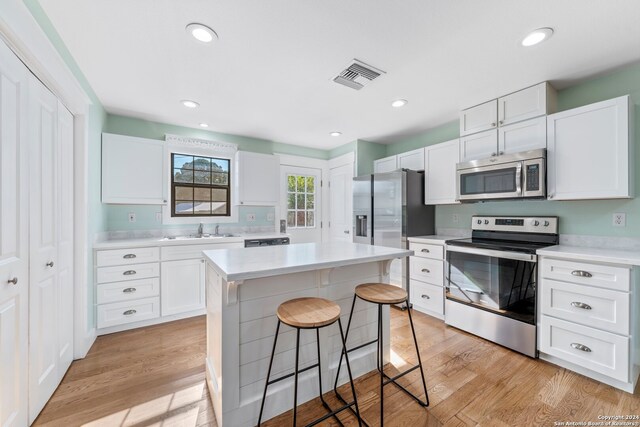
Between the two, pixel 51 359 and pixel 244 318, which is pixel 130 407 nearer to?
pixel 51 359

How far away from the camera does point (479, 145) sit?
284 centimetres

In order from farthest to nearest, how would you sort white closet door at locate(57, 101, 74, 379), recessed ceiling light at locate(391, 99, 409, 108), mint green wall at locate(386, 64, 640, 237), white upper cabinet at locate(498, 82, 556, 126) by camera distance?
recessed ceiling light at locate(391, 99, 409, 108) → white upper cabinet at locate(498, 82, 556, 126) → mint green wall at locate(386, 64, 640, 237) → white closet door at locate(57, 101, 74, 379)

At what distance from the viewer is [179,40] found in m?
1.82

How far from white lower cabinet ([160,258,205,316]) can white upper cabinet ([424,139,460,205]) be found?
294cm

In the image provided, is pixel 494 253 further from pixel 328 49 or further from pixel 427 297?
pixel 328 49

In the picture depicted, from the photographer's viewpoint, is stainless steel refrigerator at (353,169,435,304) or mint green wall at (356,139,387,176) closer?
stainless steel refrigerator at (353,169,435,304)

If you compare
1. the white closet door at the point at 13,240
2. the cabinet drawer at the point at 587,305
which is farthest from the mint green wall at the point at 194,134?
the cabinet drawer at the point at 587,305

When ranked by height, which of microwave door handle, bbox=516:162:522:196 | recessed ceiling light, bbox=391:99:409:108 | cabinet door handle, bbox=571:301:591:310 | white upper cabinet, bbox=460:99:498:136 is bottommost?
cabinet door handle, bbox=571:301:591:310

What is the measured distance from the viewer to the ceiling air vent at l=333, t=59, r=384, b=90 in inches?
83.9

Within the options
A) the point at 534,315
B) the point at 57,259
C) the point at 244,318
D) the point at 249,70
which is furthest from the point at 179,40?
the point at 534,315

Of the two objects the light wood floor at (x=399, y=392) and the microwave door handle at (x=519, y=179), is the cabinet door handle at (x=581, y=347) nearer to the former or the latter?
the light wood floor at (x=399, y=392)

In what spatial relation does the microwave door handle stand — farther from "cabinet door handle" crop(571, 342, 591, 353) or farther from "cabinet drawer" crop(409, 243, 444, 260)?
"cabinet door handle" crop(571, 342, 591, 353)

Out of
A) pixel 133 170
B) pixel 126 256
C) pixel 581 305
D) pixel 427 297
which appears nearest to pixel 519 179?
pixel 581 305

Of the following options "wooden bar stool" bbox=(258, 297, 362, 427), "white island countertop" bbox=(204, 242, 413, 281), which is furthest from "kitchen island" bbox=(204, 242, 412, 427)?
"wooden bar stool" bbox=(258, 297, 362, 427)
